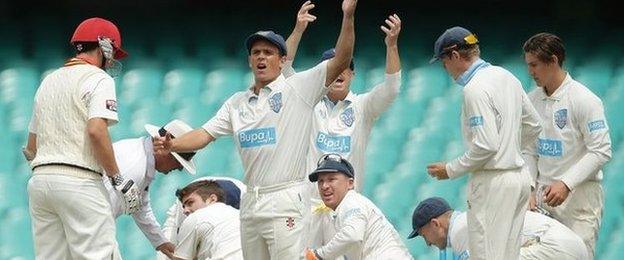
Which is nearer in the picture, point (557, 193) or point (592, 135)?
point (557, 193)

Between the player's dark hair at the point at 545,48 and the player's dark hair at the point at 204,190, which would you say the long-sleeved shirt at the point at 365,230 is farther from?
the player's dark hair at the point at 545,48

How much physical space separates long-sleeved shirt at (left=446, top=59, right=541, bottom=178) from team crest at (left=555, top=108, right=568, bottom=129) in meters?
0.58

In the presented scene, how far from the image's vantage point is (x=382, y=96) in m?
8.95

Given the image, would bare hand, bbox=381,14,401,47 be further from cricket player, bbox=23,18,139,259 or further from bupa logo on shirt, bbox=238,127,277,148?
cricket player, bbox=23,18,139,259

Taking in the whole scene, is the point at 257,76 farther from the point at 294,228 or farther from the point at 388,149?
→ the point at 388,149

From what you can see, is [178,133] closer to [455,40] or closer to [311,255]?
[311,255]

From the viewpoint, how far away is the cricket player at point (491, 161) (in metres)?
7.70

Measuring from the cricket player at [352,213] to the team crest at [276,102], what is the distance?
89 centimetres

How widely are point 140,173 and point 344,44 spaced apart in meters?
1.44

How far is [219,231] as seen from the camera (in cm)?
873

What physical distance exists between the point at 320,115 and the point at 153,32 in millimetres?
2406

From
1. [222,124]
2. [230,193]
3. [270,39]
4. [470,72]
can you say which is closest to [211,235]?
[230,193]

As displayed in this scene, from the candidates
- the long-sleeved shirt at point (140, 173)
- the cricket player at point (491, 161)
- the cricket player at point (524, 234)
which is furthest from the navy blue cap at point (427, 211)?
the long-sleeved shirt at point (140, 173)

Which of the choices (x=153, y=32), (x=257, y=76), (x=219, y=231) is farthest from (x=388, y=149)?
(x=257, y=76)
